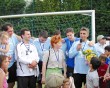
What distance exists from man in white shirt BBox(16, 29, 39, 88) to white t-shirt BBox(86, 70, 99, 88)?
1.13 m

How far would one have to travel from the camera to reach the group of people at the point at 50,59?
740cm

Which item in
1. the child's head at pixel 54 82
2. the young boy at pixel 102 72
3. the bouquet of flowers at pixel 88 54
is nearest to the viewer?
the child's head at pixel 54 82

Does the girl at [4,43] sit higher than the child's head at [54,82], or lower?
higher

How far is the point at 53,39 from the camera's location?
724 centimetres

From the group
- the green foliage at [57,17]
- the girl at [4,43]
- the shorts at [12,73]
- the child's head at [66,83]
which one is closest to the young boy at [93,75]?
the shorts at [12,73]

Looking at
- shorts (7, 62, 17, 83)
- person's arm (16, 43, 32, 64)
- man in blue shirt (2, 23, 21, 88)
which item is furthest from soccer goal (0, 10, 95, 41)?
person's arm (16, 43, 32, 64)

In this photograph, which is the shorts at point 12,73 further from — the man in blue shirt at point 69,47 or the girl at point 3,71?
the girl at point 3,71

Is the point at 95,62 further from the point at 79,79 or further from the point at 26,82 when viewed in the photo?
the point at 26,82

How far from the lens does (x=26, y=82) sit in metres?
7.71

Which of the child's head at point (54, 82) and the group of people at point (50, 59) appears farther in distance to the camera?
the group of people at point (50, 59)

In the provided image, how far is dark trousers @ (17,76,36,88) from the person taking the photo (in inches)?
303

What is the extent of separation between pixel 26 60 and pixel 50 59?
0.52 m

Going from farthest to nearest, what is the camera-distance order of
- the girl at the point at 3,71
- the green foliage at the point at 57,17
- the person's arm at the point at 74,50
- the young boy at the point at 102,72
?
the green foliage at the point at 57,17 → the person's arm at the point at 74,50 → the young boy at the point at 102,72 → the girl at the point at 3,71

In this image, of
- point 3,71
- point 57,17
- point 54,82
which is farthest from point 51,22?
point 54,82
